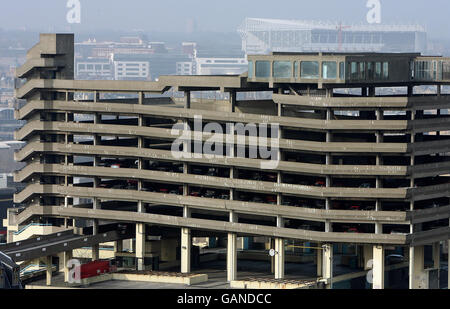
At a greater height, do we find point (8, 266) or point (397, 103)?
point (397, 103)
